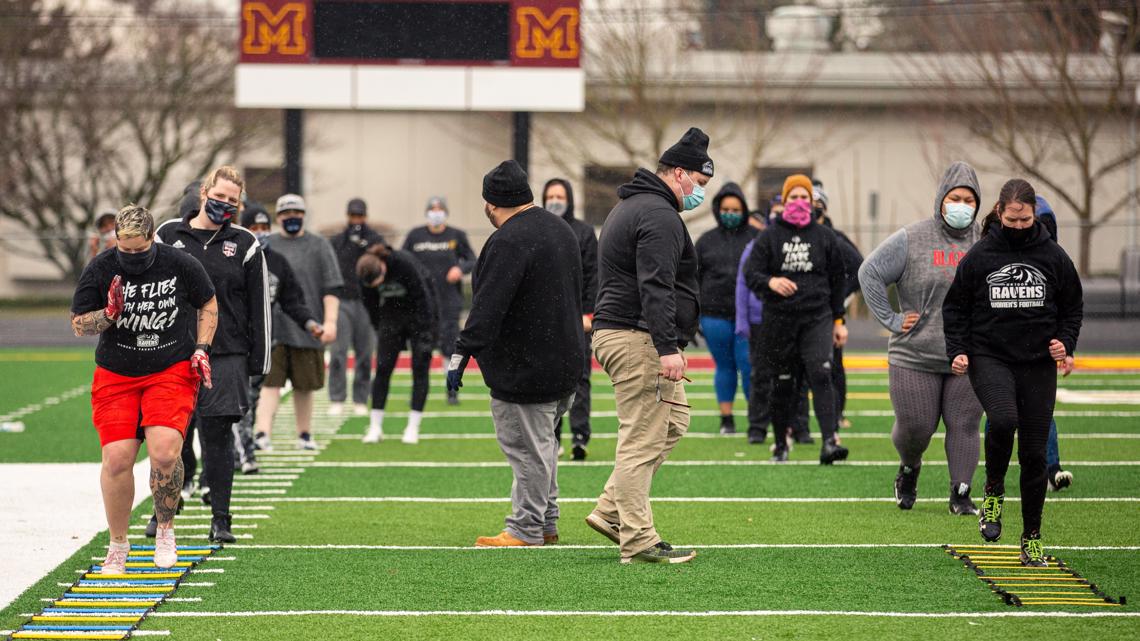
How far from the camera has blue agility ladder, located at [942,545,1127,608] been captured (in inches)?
267

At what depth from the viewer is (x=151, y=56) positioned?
1409 inches

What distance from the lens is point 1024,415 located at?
761cm

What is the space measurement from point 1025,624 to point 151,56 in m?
32.2

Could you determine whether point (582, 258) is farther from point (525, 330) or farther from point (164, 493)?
point (164, 493)

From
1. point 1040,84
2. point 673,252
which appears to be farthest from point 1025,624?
point 1040,84

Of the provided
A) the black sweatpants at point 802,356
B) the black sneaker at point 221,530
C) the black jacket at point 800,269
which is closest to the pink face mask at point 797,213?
the black jacket at point 800,269

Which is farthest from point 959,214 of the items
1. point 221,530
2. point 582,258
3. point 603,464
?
point 221,530

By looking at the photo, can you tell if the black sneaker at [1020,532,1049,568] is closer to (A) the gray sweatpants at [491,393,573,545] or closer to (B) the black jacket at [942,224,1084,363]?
(B) the black jacket at [942,224,1084,363]

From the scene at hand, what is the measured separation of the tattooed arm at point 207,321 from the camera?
7.75 metres

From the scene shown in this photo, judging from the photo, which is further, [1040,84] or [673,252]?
[1040,84]

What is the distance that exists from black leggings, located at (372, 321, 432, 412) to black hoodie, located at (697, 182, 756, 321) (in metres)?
2.28

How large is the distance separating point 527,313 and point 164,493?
6.40ft

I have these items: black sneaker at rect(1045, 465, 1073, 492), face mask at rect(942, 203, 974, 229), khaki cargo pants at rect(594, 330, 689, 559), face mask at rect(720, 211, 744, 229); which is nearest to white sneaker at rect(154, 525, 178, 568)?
khaki cargo pants at rect(594, 330, 689, 559)

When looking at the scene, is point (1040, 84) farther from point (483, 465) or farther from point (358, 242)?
point (483, 465)
